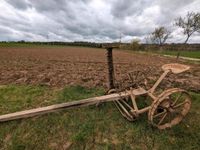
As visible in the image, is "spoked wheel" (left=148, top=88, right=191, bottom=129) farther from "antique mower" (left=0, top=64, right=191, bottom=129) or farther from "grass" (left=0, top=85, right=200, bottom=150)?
"grass" (left=0, top=85, right=200, bottom=150)

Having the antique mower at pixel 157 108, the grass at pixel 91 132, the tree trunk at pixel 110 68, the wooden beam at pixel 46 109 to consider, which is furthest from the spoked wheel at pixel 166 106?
the tree trunk at pixel 110 68

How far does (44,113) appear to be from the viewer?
117 inches

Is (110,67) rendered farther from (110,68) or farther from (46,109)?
(46,109)

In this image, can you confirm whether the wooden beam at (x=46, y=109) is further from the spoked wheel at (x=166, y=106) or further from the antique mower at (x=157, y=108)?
the spoked wheel at (x=166, y=106)

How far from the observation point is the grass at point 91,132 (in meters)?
2.47

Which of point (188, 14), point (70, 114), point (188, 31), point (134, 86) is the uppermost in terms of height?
point (188, 14)

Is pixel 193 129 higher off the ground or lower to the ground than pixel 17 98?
lower

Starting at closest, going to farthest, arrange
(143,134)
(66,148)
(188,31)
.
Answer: (66,148) < (143,134) < (188,31)

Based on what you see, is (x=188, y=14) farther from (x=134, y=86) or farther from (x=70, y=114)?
(x=70, y=114)

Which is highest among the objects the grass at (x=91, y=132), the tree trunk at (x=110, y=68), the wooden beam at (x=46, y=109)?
the tree trunk at (x=110, y=68)

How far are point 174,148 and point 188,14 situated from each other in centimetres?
3288

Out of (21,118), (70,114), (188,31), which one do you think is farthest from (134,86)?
(188,31)

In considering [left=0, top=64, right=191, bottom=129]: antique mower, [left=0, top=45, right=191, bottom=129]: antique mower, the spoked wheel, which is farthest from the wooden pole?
the spoked wheel

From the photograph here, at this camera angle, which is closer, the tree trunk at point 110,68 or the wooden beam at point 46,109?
the wooden beam at point 46,109
